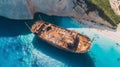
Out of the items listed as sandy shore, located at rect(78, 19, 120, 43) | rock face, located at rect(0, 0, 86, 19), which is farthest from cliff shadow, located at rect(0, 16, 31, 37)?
sandy shore, located at rect(78, 19, 120, 43)

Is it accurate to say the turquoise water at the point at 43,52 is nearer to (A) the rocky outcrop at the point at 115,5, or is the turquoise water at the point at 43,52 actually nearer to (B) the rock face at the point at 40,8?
(B) the rock face at the point at 40,8

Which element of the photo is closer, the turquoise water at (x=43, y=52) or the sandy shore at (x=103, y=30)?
the turquoise water at (x=43, y=52)

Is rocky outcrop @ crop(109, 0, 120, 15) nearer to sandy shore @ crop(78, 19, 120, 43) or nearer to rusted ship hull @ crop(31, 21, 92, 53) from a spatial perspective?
sandy shore @ crop(78, 19, 120, 43)

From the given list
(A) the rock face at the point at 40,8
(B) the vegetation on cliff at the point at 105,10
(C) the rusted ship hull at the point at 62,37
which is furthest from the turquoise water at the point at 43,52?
(B) the vegetation on cliff at the point at 105,10

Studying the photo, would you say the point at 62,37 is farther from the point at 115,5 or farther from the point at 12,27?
the point at 115,5

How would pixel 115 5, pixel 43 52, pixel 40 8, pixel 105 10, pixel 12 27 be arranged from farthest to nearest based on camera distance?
pixel 115 5 < pixel 105 10 < pixel 40 8 < pixel 12 27 < pixel 43 52

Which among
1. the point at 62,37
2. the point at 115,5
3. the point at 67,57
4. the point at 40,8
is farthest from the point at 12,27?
the point at 115,5
